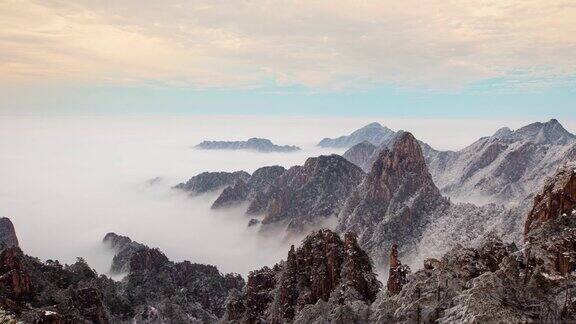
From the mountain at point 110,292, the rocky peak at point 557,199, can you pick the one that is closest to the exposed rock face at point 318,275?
the rocky peak at point 557,199

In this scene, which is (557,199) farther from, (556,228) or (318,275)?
(318,275)

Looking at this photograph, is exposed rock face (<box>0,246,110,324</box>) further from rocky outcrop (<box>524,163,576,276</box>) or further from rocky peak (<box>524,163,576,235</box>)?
rocky peak (<box>524,163,576,235</box>)

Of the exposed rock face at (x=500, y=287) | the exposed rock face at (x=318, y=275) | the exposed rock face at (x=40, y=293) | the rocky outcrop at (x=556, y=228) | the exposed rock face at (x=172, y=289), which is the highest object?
the rocky outcrop at (x=556, y=228)

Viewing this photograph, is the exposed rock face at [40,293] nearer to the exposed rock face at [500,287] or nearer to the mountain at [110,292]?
the mountain at [110,292]

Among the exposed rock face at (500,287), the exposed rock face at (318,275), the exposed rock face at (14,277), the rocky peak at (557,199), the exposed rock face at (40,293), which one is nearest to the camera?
the exposed rock face at (500,287)

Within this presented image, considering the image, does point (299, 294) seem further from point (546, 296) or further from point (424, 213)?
point (424, 213)

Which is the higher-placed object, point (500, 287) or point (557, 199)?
point (557, 199)

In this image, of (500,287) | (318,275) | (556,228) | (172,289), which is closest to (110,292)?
(172,289)

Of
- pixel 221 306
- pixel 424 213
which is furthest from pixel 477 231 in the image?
pixel 221 306

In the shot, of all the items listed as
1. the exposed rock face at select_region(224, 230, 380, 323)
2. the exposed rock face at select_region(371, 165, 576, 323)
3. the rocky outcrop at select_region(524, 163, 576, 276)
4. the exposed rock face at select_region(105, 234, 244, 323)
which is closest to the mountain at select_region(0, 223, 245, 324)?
the exposed rock face at select_region(105, 234, 244, 323)

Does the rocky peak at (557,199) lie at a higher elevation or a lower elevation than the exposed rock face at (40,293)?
higher

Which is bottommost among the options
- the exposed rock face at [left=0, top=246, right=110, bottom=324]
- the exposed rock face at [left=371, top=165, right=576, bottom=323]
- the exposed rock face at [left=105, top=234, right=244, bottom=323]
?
the exposed rock face at [left=105, top=234, right=244, bottom=323]
